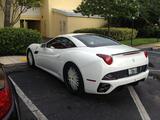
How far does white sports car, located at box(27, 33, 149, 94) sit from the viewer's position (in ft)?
17.5

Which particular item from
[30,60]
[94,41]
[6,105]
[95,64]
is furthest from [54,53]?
[6,105]

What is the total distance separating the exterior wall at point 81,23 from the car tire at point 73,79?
646 inches

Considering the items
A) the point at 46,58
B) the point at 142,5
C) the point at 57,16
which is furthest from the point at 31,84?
the point at 57,16

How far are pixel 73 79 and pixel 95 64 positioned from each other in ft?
2.56

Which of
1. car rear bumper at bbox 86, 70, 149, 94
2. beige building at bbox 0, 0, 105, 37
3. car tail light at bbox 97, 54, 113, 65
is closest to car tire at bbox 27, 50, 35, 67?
car rear bumper at bbox 86, 70, 149, 94

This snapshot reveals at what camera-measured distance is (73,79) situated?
588cm

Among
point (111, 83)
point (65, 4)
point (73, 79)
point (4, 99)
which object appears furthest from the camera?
point (65, 4)

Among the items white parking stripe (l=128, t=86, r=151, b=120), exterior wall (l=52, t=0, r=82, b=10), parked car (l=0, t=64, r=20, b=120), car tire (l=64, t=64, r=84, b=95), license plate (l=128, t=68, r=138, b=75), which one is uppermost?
exterior wall (l=52, t=0, r=82, b=10)

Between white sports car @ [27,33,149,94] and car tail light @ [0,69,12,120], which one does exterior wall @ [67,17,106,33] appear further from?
car tail light @ [0,69,12,120]

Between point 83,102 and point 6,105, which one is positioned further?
point 83,102

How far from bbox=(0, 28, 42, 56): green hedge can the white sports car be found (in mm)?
5131

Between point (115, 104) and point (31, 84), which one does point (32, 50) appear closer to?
point (31, 84)

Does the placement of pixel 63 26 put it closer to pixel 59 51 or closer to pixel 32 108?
pixel 59 51

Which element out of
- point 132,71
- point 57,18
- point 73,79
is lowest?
point 73,79
